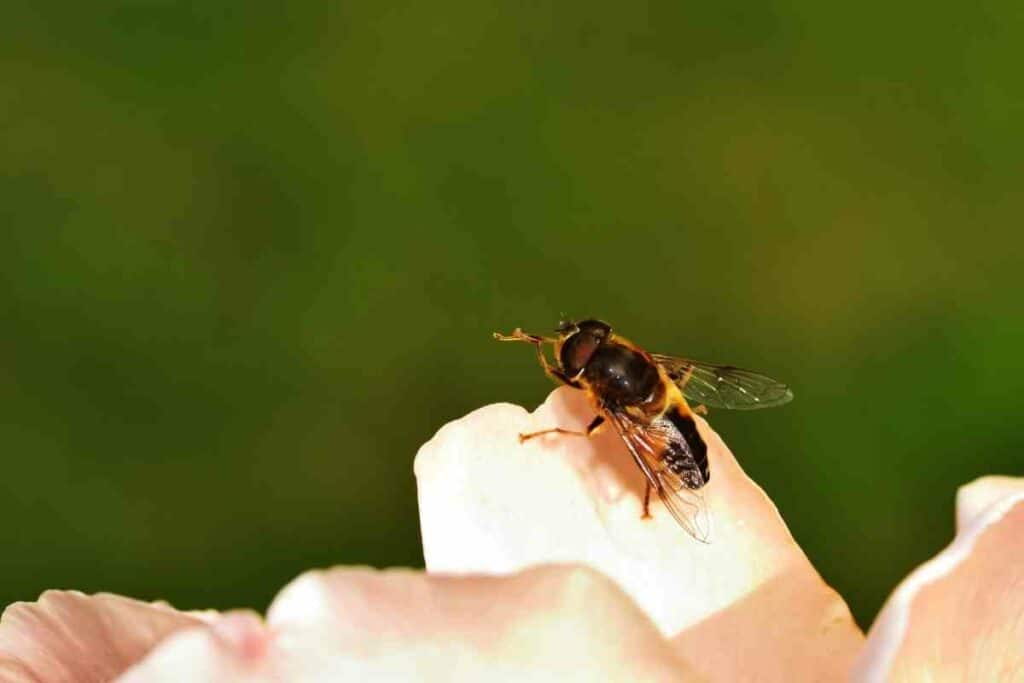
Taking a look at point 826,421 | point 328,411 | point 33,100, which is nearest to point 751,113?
point 826,421

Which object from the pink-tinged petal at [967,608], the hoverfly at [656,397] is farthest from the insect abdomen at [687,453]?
the pink-tinged petal at [967,608]

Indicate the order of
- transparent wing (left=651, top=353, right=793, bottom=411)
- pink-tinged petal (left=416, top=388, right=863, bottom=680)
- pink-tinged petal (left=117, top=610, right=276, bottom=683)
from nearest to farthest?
1. pink-tinged petal (left=117, top=610, right=276, bottom=683)
2. pink-tinged petal (left=416, top=388, right=863, bottom=680)
3. transparent wing (left=651, top=353, right=793, bottom=411)

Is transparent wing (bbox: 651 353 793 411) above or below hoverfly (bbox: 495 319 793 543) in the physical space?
below

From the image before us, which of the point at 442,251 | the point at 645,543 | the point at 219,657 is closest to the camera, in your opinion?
the point at 219,657

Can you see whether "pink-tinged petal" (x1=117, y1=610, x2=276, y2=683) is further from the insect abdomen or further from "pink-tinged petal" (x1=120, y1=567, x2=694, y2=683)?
the insect abdomen

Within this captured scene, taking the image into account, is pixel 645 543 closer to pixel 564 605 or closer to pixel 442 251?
pixel 564 605

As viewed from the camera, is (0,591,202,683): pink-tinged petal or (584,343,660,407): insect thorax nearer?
(0,591,202,683): pink-tinged petal

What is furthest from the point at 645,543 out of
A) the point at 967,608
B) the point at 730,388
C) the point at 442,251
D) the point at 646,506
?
the point at 442,251

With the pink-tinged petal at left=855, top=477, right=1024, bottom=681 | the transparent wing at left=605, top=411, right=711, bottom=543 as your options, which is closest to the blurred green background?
the transparent wing at left=605, top=411, right=711, bottom=543
